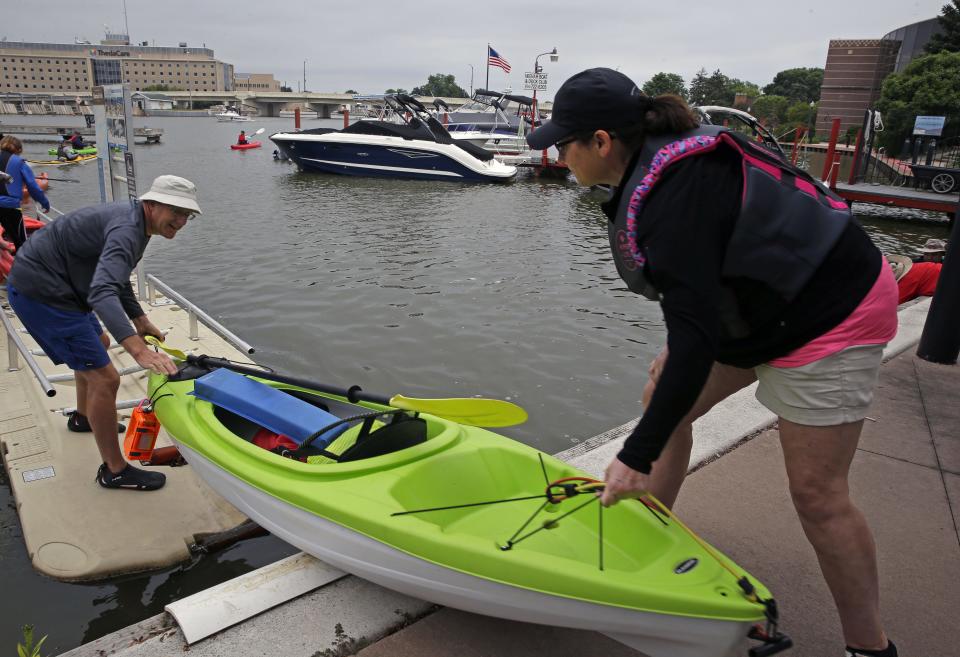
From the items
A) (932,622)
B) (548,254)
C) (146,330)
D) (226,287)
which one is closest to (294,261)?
(226,287)

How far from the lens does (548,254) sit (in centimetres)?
1383

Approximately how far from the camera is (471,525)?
8.52ft

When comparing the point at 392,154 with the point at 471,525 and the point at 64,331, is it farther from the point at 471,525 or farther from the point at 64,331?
the point at 471,525

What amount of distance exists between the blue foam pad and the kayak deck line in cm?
78

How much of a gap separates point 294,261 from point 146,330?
27.5 ft

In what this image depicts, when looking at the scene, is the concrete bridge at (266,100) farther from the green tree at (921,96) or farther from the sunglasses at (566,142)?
the sunglasses at (566,142)

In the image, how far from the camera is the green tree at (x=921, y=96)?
100ft

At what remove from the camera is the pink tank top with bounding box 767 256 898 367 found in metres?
1.82

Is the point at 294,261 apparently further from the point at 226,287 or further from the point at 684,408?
the point at 684,408

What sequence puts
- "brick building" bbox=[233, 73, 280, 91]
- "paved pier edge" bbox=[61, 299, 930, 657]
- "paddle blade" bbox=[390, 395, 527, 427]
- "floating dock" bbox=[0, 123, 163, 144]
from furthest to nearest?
1. "brick building" bbox=[233, 73, 280, 91]
2. "floating dock" bbox=[0, 123, 163, 144]
3. "paddle blade" bbox=[390, 395, 527, 427]
4. "paved pier edge" bbox=[61, 299, 930, 657]

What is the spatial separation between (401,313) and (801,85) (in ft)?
341

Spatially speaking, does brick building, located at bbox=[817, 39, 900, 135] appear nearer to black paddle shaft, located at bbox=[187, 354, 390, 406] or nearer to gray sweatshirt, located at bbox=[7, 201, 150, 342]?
black paddle shaft, located at bbox=[187, 354, 390, 406]

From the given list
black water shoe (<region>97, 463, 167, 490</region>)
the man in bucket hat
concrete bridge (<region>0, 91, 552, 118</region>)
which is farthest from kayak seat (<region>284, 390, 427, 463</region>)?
concrete bridge (<region>0, 91, 552, 118</region>)

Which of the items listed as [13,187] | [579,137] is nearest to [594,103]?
[579,137]
